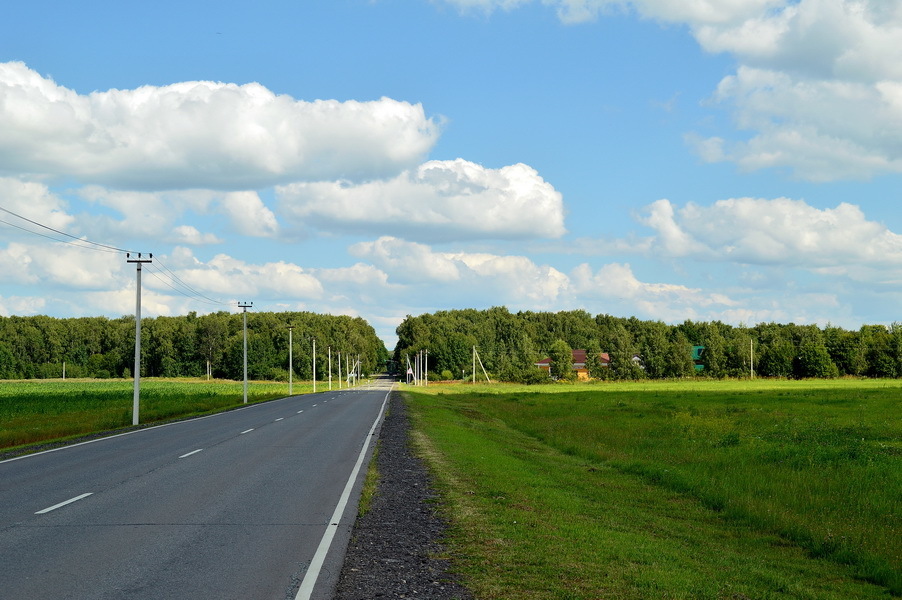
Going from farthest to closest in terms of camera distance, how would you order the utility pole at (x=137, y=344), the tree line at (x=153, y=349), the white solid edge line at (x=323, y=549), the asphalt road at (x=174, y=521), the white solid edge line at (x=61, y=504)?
the tree line at (x=153, y=349) < the utility pole at (x=137, y=344) < the white solid edge line at (x=61, y=504) < the asphalt road at (x=174, y=521) < the white solid edge line at (x=323, y=549)

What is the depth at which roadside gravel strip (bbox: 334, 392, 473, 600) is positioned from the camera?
778 centimetres

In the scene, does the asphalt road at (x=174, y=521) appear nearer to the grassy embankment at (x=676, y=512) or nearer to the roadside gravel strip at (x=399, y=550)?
the roadside gravel strip at (x=399, y=550)

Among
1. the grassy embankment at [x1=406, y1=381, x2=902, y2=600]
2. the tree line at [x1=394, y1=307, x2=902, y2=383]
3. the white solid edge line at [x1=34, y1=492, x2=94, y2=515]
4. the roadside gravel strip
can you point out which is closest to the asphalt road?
the white solid edge line at [x1=34, y1=492, x2=94, y2=515]

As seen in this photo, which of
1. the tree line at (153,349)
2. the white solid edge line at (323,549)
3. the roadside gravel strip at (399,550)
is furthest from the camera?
the tree line at (153,349)

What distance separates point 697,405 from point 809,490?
3489 centimetres

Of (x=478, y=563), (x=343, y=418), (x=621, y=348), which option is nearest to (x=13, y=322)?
(x=621, y=348)

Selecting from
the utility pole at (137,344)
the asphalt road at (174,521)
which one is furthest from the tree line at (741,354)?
the asphalt road at (174,521)

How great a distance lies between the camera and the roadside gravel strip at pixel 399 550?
7.78 meters

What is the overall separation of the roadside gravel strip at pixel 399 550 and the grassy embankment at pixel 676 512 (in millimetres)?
339

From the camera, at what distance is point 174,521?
36.9 ft

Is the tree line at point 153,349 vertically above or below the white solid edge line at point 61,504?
above

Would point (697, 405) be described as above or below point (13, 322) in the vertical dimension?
below

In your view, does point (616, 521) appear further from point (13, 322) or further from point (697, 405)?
point (13, 322)

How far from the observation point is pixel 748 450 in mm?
22875
